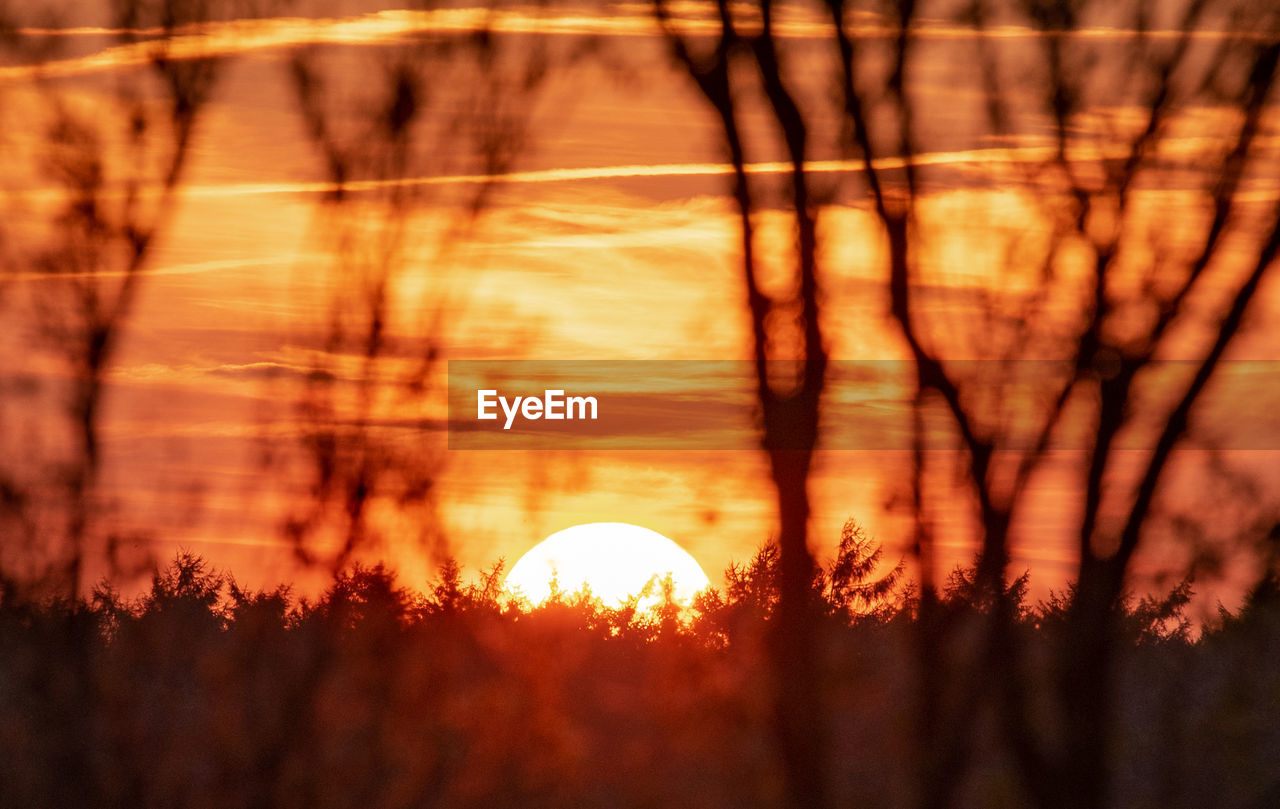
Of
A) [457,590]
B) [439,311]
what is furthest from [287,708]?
[439,311]

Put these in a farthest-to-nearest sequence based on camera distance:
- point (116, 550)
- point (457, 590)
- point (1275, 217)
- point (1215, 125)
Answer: point (457, 590) < point (116, 550) < point (1215, 125) < point (1275, 217)

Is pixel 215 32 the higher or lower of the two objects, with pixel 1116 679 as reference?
higher

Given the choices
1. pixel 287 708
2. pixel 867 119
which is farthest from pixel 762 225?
pixel 287 708

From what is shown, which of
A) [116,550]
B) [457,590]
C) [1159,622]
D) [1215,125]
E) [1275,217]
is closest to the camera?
[1275,217]

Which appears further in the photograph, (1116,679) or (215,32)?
(215,32)

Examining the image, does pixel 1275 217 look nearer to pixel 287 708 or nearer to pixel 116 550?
pixel 287 708

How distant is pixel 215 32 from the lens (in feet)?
27.0

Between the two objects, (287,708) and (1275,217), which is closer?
(1275,217)

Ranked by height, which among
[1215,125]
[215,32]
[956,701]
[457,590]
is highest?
[215,32]

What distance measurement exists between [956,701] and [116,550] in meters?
4.99

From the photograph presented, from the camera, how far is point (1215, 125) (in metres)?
6.67

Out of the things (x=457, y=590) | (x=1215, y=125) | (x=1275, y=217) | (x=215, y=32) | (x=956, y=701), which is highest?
(x=215, y=32)

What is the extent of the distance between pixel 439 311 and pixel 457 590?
2.17 m

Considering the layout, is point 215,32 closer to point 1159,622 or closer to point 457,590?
point 457,590
